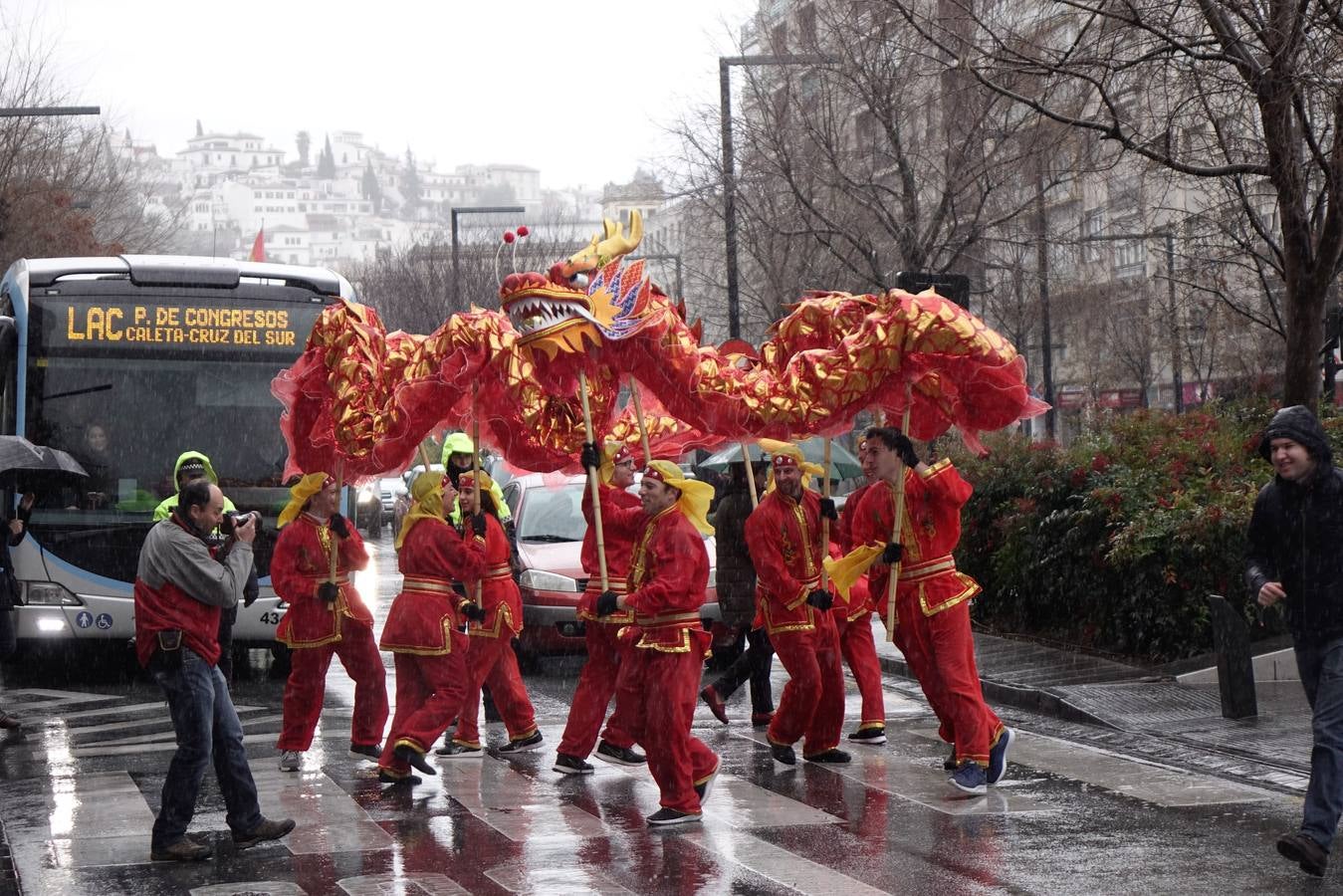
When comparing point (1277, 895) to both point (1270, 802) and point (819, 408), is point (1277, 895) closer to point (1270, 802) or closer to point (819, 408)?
point (1270, 802)

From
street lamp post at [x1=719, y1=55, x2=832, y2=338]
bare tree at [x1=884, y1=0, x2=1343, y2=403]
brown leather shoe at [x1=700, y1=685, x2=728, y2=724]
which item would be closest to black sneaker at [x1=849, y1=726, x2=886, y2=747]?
brown leather shoe at [x1=700, y1=685, x2=728, y2=724]

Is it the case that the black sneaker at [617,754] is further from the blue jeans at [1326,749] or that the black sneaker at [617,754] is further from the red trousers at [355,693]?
the blue jeans at [1326,749]

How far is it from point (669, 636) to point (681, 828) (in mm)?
945

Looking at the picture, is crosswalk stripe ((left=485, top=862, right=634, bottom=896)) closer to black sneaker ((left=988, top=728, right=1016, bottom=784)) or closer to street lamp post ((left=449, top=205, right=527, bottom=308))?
black sneaker ((left=988, top=728, right=1016, bottom=784))

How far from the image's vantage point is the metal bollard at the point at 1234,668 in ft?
35.0

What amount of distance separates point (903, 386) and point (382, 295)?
44.2 metres

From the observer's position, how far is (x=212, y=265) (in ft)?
46.6

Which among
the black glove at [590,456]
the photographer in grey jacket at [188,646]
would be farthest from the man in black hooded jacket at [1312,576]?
the photographer in grey jacket at [188,646]

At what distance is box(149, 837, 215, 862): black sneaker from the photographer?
25.3 ft

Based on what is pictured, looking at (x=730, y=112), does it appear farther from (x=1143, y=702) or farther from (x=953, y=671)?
(x=953, y=671)

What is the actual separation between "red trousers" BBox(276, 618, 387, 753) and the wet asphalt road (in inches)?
7.9

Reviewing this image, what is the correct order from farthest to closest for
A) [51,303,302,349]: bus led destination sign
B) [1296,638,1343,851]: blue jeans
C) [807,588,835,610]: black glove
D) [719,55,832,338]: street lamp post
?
[719,55,832,338]: street lamp post, [51,303,302,349]: bus led destination sign, [807,588,835,610]: black glove, [1296,638,1343,851]: blue jeans

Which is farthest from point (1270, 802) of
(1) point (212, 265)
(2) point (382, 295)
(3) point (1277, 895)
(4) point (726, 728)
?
(2) point (382, 295)

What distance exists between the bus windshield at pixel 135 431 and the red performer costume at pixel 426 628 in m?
4.04
